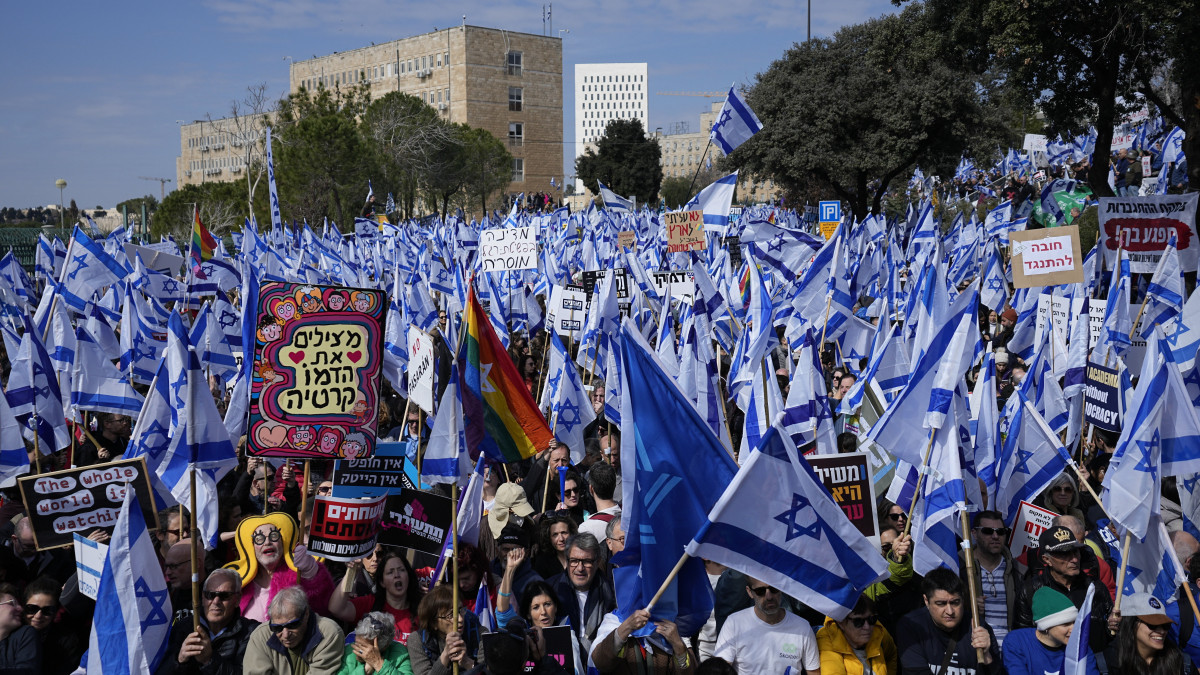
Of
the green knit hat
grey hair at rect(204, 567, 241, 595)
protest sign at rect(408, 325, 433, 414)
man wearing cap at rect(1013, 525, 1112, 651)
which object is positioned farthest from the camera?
protest sign at rect(408, 325, 433, 414)

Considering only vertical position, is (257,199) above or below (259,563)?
above

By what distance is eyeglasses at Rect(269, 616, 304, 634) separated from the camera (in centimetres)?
540

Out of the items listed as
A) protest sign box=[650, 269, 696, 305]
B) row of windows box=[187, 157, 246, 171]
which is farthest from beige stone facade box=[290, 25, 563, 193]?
protest sign box=[650, 269, 696, 305]

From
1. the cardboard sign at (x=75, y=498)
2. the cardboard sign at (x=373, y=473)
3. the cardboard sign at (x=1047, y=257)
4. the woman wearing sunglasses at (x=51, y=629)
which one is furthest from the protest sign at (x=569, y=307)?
the woman wearing sunglasses at (x=51, y=629)

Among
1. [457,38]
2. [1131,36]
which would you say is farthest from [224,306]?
[457,38]

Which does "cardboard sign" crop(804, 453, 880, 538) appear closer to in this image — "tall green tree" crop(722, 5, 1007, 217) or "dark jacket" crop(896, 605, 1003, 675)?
"dark jacket" crop(896, 605, 1003, 675)

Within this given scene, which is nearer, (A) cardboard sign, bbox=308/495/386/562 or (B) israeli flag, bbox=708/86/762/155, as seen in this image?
(A) cardboard sign, bbox=308/495/386/562

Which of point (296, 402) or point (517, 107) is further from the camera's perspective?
point (517, 107)

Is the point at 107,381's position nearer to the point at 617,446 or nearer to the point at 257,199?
the point at 617,446

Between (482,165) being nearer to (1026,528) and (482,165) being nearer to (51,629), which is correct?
(1026,528)

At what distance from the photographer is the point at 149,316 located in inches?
512

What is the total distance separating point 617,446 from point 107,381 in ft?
15.3

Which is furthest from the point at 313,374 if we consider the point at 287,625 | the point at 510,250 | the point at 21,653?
the point at 510,250

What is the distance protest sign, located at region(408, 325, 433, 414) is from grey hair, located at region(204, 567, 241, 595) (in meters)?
1.81
